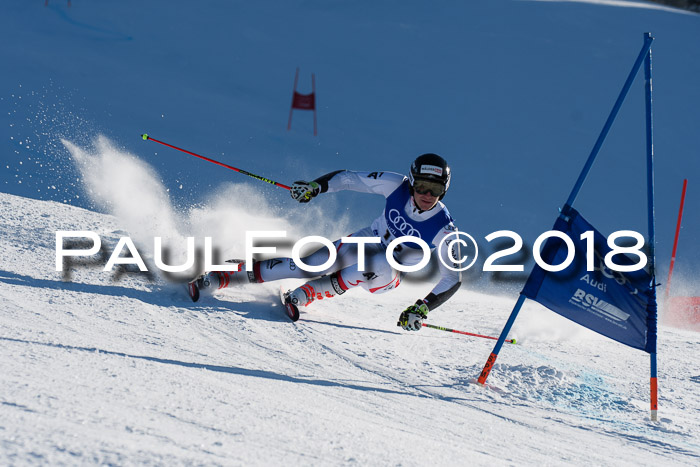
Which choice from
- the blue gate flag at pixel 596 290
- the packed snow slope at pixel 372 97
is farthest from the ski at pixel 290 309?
the packed snow slope at pixel 372 97

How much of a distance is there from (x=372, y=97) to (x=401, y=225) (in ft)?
36.6

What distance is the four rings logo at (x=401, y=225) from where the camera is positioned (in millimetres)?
5496

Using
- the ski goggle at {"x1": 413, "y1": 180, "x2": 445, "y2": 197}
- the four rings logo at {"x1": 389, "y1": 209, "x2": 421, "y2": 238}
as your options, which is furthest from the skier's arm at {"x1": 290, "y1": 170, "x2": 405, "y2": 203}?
the ski goggle at {"x1": 413, "y1": 180, "x2": 445, "y2": 197}

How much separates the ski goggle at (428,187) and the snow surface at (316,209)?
1.25 m

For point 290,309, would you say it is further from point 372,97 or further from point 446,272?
point 372,97

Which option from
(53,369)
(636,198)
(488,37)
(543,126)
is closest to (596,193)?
(636,198)

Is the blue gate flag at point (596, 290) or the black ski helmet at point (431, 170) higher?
the black ski helmet at point (431, 170)

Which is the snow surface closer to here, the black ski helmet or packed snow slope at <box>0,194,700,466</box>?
packed snow slope at <box>0,194,700,466</box>

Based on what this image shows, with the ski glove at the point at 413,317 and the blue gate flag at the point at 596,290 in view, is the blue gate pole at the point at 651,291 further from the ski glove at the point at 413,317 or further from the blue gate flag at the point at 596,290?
the ski glove at the point at 413,317

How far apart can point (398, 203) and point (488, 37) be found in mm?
15515

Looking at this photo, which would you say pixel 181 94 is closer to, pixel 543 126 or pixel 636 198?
pixel 543 126

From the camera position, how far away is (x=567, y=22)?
2069 centimetres

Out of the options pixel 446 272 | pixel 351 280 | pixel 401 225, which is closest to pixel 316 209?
pixel 351 280

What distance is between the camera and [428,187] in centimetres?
520
